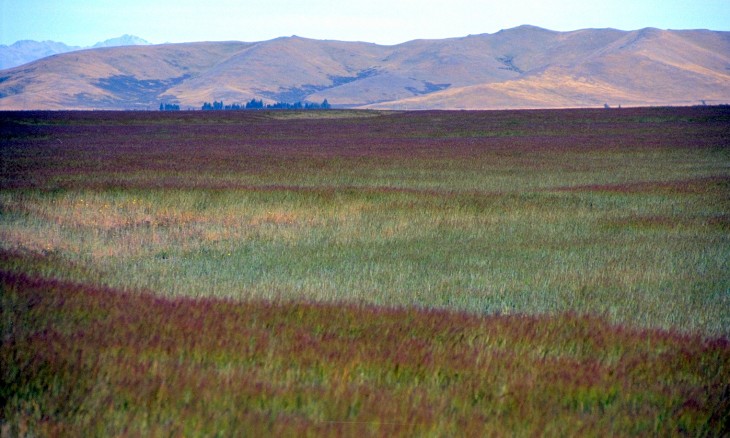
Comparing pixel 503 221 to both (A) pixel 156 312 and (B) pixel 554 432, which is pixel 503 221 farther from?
(B) pixel 554 432

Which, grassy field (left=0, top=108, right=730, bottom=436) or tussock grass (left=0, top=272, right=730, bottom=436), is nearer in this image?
tussock grass (left=0, top=272, right=730, bottom=436)

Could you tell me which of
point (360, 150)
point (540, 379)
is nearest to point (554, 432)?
point (540, 379)

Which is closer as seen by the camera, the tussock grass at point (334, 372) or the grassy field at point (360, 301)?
the tussock grass at point (334, 372)

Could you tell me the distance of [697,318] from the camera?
31.2ft

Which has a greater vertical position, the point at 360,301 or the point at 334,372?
the point at 334,372

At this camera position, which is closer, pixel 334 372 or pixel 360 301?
pixel 334 372

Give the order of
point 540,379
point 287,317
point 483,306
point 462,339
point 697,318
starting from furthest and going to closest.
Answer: point 483,306 → point 697,318 → point 287,317 → point 462,339 → point 540,379

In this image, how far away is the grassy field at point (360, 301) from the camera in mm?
5488

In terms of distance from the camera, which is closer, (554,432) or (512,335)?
(554,432)

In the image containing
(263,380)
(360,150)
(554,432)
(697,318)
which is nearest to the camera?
(554,432)

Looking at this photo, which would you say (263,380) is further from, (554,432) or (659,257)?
(659,257)

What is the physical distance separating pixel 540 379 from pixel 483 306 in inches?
153

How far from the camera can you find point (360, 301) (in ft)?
31.3

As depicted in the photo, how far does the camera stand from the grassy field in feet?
18.0
